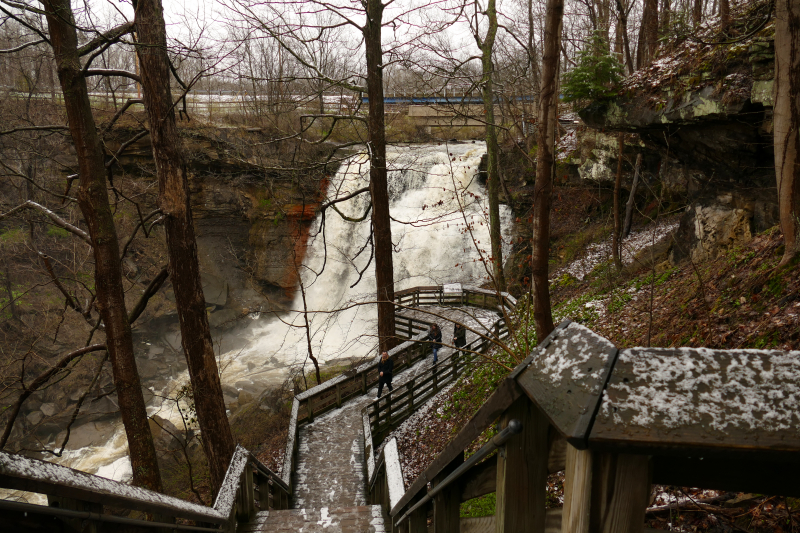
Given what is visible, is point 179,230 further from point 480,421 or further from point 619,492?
point 619,492

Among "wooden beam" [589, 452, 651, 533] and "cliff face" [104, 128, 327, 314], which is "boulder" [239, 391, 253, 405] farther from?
"wooden beam" [589, 452, 651, 533]

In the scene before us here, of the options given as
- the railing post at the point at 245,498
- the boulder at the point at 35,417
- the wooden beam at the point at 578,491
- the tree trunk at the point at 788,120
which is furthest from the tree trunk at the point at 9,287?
the tree trunk at the point at 788,120

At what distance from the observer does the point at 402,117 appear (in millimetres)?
32250

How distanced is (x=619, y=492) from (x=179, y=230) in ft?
22.9


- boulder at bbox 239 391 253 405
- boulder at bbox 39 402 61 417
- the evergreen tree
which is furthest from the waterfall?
the evergreen tree

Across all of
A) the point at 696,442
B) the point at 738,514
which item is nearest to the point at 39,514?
the point at 696,442

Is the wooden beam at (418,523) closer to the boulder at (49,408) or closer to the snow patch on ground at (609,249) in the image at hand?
the snow patch on ground at (609,249)

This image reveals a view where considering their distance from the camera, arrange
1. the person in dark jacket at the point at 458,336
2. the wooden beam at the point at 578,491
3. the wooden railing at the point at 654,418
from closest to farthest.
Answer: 1. the wooden railing at the point at 654,418
2. the wooden beam at the point at 578,491
3. the person in dark jacket at the point at 458,336

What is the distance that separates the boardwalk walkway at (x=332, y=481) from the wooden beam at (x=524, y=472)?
4358 mm

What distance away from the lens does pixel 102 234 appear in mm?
6934

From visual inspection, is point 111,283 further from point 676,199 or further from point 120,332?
point 676,199

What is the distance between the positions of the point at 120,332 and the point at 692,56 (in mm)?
11750

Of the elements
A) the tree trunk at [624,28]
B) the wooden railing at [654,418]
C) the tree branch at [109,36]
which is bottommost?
the wooden railing at [654,418]

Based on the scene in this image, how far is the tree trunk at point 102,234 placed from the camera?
20.8 feet
